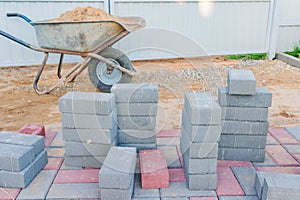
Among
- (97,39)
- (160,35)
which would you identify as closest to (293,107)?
(97,39)

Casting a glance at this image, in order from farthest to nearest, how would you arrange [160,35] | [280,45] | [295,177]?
[280,45]
[160,35]
[295,177]

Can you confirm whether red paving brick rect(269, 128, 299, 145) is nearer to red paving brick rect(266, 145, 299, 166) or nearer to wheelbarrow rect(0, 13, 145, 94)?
red paving brick rect(266, 145, 299, 166)

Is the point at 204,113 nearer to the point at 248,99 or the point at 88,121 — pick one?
the point at 248,99

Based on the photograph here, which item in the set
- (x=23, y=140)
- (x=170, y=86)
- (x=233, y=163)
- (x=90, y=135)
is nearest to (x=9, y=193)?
(x=23, y=140)

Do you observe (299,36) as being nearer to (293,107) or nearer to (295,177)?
(293,107)

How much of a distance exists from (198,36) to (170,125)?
427cm

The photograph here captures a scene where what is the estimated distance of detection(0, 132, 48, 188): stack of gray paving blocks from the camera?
2.21m

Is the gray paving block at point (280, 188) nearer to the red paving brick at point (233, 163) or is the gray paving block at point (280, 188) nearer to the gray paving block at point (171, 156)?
the red paving brick at point (233, 163)

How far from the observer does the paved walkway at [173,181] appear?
2180 mm

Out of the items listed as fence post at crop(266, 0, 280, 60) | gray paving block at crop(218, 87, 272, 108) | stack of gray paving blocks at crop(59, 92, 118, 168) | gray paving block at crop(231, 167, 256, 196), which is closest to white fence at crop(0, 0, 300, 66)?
fence post at crop(266, 0, 280, 60)

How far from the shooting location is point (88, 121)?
→ 2412mm

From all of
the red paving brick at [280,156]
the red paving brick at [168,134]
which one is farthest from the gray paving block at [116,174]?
the red paving brick at [280,156]

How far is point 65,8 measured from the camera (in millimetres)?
6258

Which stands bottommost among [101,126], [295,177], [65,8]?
[295,177]
